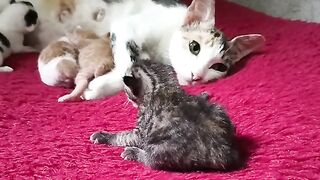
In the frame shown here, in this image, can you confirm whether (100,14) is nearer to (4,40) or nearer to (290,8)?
(4,40)

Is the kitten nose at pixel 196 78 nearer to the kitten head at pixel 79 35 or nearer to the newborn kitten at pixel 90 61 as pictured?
the newborn kitten at pixel 90 61

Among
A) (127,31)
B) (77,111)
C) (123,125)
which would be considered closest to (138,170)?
(123,125)

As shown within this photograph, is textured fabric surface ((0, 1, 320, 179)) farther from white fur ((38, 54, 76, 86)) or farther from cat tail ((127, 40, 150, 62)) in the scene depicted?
cat tail ((127, 40, 150, 62))

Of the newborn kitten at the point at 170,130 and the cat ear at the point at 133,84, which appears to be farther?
the cat ear at the point at 133,84

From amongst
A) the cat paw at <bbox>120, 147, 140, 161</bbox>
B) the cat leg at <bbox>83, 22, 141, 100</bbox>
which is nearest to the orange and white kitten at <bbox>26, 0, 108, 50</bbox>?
the cat leg at <bbox>83, 22, 141, 100</bbox>

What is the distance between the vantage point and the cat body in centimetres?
118

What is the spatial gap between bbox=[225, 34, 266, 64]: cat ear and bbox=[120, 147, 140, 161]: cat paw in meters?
0.63

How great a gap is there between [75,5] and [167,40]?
414mm

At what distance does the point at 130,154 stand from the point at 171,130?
0.39 ft

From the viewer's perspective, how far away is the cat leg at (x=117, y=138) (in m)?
1.34

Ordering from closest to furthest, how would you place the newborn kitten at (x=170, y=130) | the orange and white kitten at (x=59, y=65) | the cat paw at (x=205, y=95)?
1. the newborn kitten at (x=170, y=130)
2. the cat paw at (x=205, y=95)
3. the orange and white kitten at (x=59, y=65)

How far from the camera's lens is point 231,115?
146cm

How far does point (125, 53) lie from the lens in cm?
180

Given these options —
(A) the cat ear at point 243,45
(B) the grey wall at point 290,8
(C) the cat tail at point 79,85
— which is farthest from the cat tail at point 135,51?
(B) the grey wall at point 290,8
